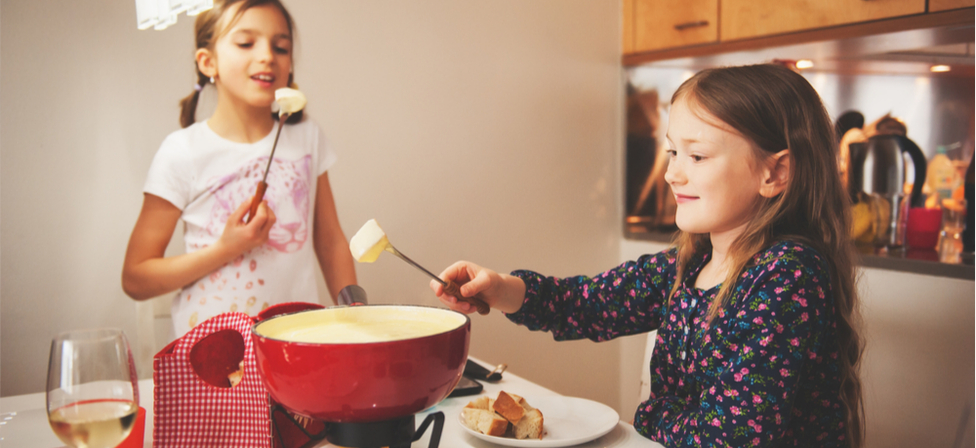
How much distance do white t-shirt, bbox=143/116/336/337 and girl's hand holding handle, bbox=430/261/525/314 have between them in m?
0.60

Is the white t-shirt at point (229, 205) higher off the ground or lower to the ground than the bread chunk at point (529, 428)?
higher

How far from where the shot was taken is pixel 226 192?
1.44 m

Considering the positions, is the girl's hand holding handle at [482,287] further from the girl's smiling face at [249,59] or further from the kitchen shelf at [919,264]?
the kitchen shelf at [919,264]

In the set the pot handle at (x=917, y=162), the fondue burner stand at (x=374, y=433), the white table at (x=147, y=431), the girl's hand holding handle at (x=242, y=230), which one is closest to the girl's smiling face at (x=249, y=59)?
the girl's hand holding handle at (x=242, y=230)

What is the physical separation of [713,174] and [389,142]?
1.08 metres

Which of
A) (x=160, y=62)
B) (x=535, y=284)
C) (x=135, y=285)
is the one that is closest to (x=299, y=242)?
(x=135, y=285)

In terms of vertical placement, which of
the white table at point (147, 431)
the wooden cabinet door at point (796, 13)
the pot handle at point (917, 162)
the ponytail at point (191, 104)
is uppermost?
the wooden cabinet door at point (796, 13)

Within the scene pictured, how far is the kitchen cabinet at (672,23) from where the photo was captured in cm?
216

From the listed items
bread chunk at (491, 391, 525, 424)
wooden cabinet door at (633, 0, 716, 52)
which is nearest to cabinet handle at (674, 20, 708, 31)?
wooden cabinet door at (633, 0, 716, 52)

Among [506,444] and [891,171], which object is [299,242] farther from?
[891,171]

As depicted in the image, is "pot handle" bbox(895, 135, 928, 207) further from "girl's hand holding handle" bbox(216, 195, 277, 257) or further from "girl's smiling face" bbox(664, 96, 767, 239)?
"girl's hand holding handle" bbox(216, 195, 277, 257)

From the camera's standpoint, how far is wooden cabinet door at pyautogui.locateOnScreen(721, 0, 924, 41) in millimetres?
1764

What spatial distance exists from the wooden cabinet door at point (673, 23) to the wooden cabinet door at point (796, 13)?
54 millimetres

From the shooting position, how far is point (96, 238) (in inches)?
53.6
